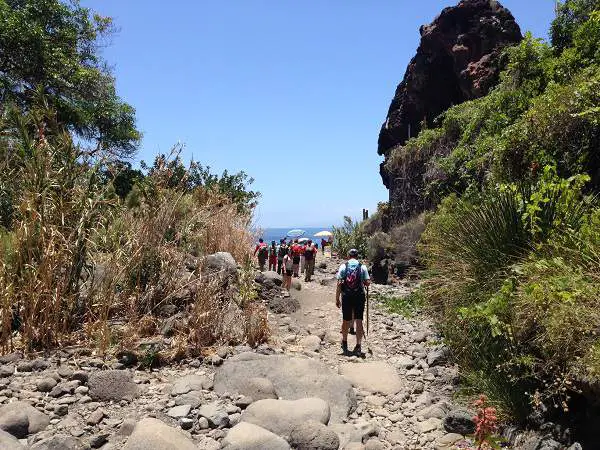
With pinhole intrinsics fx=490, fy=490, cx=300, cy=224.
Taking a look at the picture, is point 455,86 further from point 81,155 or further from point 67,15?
point 81,155

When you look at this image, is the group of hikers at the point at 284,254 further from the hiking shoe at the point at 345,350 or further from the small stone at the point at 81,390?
the small stone at the point at 81,390

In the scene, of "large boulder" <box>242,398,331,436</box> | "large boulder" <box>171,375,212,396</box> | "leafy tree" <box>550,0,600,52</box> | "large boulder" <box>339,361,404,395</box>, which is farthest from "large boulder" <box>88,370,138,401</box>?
"leafy tree" <box>550,0,600,52</box>

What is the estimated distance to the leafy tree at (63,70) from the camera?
12781 mm

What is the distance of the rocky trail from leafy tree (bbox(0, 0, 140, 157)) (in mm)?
8855

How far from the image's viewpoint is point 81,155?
659cm

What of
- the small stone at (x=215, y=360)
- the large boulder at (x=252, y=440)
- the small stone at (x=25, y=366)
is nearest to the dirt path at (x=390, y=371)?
the large boulder at (x=252, y=440)

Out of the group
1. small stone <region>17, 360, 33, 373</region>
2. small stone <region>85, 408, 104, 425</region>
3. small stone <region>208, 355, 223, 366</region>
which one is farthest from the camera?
small stone <region>208, 355, 223, 366</region>

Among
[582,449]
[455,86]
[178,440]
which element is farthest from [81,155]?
[455,86]

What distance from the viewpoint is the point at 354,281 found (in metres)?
7.73

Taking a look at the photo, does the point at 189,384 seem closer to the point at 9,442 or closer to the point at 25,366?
the point at 25,366

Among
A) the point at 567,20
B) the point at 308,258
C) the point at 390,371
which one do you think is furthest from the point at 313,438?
the point at 567,20

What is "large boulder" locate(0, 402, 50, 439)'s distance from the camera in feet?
13.1

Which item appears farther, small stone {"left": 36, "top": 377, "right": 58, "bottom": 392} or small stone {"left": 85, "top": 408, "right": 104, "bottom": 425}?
small stone {"left": 36, "top": 377, "right": 58, "bottom": 392}

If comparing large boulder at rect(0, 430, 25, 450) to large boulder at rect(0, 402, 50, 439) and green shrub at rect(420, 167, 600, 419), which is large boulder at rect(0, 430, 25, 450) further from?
green shrub at rect(420, 167, 600, 419)
